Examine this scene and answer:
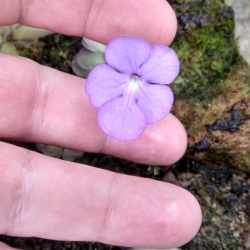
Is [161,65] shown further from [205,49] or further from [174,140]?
[205,49]

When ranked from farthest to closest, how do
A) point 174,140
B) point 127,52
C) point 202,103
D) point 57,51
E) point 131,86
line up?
1. point 57,51
2. point 202,103
3. point 174,140
4. point 131,86
5. point 127,52

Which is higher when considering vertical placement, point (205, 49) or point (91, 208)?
point (205, 49)

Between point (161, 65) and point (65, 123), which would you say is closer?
point (161, 65)

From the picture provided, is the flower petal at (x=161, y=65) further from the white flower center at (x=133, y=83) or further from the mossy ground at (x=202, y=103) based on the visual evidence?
the mossy ground at (x=202, y=103)

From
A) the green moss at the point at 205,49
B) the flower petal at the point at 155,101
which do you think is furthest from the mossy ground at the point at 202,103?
the flower petal at the point at 155,101

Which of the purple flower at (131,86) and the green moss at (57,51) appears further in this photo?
the green moss at (57,51)

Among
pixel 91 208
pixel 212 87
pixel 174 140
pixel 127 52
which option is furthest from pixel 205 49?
pixel 91 208
